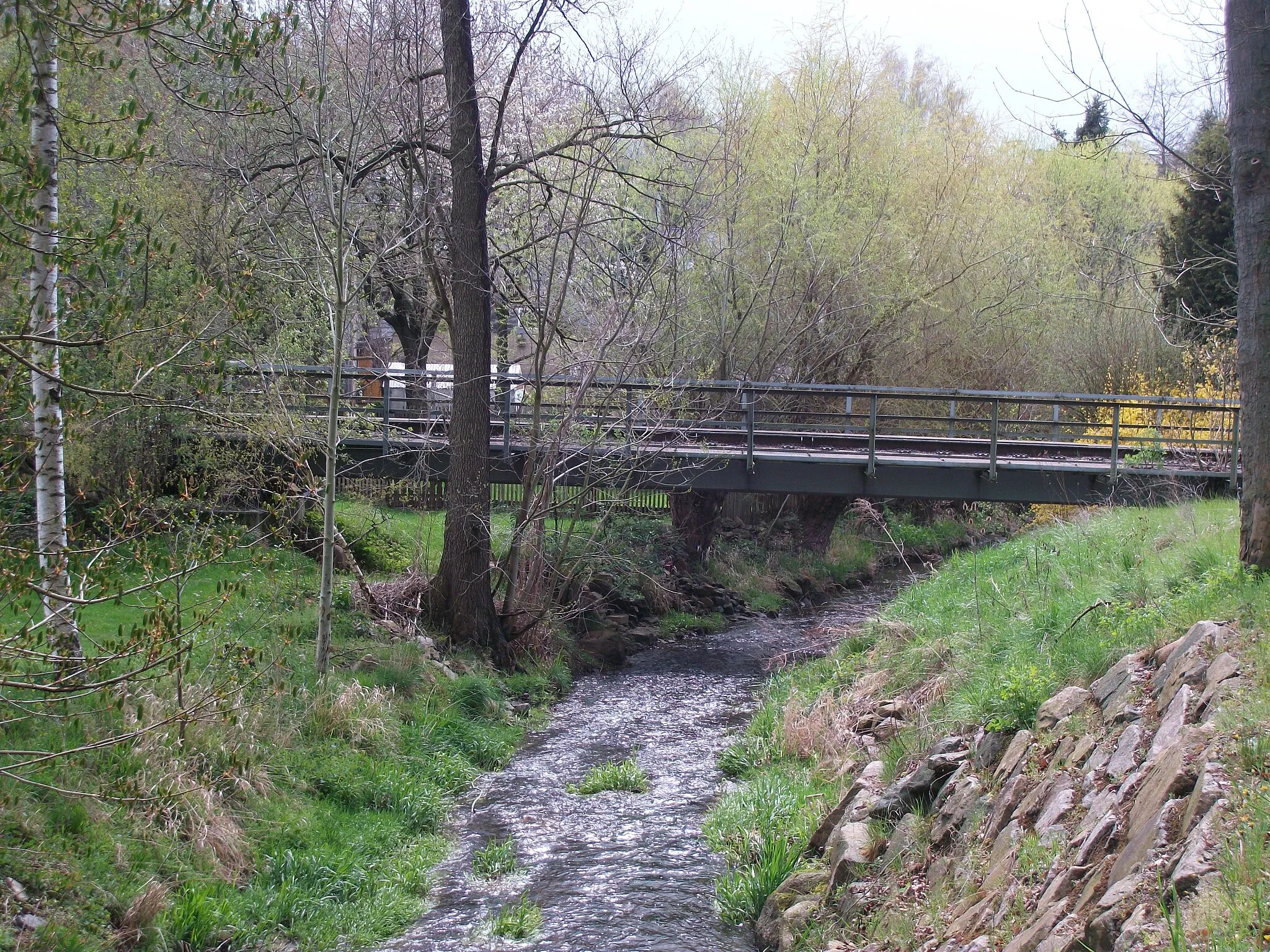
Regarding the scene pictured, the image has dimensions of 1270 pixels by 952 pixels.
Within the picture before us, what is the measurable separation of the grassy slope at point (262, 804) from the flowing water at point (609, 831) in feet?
1.17

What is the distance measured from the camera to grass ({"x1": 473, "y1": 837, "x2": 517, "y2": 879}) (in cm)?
790

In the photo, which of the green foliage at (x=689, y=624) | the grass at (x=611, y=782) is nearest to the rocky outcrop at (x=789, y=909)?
the grass at (x=611, y=782)

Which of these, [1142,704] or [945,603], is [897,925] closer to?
[1142,704]

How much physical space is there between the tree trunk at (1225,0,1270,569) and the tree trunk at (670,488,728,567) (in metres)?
14.5

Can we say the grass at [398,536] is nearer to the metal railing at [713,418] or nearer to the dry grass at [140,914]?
the metal railing at [713,418]

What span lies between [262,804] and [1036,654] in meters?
6.08

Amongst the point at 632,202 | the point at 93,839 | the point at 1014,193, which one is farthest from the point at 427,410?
the point at 1014,193

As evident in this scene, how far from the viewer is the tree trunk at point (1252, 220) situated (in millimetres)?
6648

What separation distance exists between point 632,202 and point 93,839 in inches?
596

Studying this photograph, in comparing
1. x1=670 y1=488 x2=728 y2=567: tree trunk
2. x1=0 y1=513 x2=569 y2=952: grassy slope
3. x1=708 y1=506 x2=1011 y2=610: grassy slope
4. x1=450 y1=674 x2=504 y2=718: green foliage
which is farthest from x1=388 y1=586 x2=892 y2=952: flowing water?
x1=708 y1=506 x2=1011 y2=610: grassy slope

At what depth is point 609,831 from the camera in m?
8.77

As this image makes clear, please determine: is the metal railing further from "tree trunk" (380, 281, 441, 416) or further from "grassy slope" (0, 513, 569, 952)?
"grassy slope" (0, 513, 569, 952)

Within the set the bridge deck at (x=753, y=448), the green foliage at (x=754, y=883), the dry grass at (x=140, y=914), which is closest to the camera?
the dry grass at (x=140, y=914)

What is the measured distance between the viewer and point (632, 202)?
746 inches
